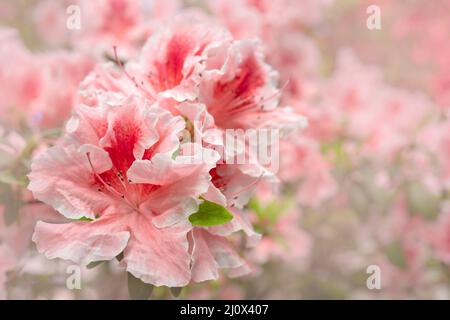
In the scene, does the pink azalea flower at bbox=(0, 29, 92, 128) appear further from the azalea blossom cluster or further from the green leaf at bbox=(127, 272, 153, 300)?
the green leaf at bbox=(127, 272, 153, 300)

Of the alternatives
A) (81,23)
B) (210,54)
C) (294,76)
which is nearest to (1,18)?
(81,23)

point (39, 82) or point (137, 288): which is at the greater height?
point (39, 82)

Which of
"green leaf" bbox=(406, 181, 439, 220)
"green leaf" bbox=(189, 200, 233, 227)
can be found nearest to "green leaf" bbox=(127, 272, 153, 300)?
"green leaf" bbox=(189, 200, 233, 227)

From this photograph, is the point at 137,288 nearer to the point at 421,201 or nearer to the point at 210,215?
the point at 210,215

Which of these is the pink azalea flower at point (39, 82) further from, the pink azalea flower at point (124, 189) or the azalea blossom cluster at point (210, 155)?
the pink azalea flower at point (124, 189)

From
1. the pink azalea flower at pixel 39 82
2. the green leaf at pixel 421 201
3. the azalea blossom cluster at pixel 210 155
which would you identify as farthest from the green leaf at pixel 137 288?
the green leaf at pixel 421 201

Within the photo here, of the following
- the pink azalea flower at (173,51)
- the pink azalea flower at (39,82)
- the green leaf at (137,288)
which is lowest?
the green leaf at (137,288)

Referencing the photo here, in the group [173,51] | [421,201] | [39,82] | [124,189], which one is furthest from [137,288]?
[421,201]
